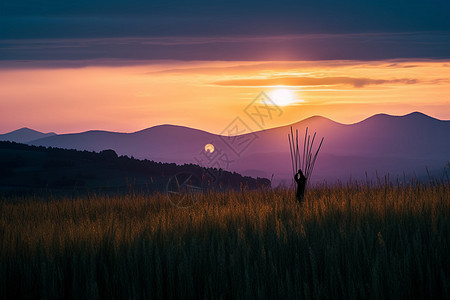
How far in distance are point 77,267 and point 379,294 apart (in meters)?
2.77

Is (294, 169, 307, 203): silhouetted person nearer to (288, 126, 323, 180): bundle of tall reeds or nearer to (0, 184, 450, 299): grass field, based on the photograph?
(288, 126, 323, 180): bundle of tall reeds

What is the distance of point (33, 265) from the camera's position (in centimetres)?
506

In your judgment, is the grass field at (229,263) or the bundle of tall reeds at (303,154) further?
the bundle of tall reeds at (303,154)

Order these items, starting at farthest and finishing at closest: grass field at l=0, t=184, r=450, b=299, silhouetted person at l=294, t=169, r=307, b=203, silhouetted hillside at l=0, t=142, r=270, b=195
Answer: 1. silhouetted hillside at l=0, t=142, r=270, b=195
2. silhouetted person at l=294, t=169, r=307, b=203
3. grass field at l=0, t=184, r=450, b=299

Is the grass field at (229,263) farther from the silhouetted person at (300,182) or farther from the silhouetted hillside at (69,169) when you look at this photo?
the silhouetted hillside at (69,169)

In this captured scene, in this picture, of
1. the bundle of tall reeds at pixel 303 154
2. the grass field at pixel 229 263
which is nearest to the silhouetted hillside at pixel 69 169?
the bundle of tall reeds at pixel 303 154

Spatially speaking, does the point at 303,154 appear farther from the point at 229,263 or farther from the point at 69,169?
the point at 69,169

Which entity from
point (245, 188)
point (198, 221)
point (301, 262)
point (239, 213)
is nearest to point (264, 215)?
point (239, 213)

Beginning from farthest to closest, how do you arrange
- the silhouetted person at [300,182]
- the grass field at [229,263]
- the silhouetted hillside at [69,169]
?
1. the silhouetted hillside at [69,169]
2. the silhouetted person at [300,182]
3. the grass field at [229,263]

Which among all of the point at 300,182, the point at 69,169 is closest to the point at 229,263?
the point at 300,182

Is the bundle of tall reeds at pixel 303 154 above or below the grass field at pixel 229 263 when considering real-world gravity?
above

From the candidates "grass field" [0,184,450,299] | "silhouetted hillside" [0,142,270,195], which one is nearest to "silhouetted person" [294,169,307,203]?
"grass field" [0,184,450,299]

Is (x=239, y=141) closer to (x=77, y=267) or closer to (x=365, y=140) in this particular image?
(x=77, y=267)

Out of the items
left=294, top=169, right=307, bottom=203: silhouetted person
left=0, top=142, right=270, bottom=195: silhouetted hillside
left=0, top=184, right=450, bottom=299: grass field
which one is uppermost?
left=0, top=142, right=270, bottom=195: silhouetted hillside
